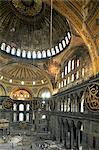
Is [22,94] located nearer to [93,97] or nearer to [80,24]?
[80,24]

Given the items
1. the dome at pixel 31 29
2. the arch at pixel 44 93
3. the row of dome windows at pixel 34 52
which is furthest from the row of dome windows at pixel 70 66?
the arch at pixel 44 93

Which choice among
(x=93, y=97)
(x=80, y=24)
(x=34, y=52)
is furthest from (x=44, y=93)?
(x=93, y=97)

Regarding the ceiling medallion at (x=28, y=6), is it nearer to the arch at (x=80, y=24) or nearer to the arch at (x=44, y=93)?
the arch at (x=80, y=24)

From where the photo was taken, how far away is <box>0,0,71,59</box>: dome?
2667 cm

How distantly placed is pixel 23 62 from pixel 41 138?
1007 centimetres

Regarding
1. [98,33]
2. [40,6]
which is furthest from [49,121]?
[98,33]

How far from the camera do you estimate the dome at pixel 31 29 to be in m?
26.7

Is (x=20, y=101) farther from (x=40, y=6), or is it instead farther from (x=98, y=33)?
(x=98, y=33)

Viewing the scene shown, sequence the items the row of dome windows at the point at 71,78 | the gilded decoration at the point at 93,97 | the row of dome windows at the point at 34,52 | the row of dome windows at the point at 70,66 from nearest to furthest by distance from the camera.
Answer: the gilded decoration at the point at 93,97 < the row of dome windows at the point at 71,78 < the row of dome windows at the point at 70,66 < the row of dome windows at the point at 34,52

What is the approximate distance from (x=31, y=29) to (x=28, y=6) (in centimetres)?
720

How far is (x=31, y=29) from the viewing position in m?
32.8

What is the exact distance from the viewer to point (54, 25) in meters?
30.9

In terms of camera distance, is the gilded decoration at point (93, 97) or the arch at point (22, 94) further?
the arch at point (22, 94)

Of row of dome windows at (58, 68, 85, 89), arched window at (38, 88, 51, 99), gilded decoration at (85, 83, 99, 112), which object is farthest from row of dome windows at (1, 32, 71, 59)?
gilded decoration at (85, 83, 99, 112)
